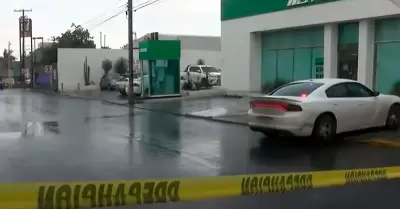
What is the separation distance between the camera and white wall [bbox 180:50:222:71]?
54531mm

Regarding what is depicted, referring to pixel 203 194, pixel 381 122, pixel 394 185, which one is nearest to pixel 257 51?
pixel 381 122

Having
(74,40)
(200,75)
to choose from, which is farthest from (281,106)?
(74,40)

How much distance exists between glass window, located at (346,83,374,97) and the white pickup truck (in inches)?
860

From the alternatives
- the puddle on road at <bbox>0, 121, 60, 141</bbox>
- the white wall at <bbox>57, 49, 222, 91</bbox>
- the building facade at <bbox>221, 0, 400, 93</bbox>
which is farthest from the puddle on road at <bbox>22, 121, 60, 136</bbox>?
the white wall at <bbox>57, 49, 222, 91</bbox>

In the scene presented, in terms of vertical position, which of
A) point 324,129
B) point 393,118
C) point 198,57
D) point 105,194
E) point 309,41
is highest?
point 198,57

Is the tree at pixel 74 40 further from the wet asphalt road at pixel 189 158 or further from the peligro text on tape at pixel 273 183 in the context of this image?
the peligro text on tape at pixel 273 183

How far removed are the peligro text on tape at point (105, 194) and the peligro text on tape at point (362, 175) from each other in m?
2.28

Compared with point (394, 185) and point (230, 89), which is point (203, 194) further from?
point (230, 89)

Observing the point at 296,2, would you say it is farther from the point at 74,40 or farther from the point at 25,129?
the point at 74,40

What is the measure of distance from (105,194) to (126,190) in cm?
18

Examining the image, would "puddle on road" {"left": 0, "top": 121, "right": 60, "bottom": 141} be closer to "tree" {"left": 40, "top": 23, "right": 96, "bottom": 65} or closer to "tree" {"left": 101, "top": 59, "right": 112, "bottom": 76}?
"tree" {"left": 101, "top": 59, "right": 112, "bottom": 76}

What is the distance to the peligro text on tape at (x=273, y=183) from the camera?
458 centimetres

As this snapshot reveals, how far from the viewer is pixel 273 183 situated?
4770 millimetres

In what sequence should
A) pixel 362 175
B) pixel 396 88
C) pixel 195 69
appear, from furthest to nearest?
pixel 195 69, pixel 396 88, pixel 362 175
